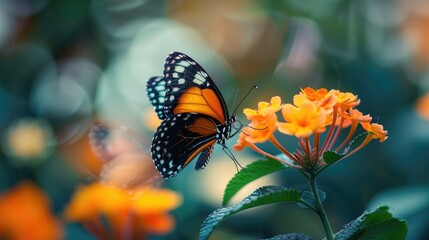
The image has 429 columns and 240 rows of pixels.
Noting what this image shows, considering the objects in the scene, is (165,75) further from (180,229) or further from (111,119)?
(111,119)

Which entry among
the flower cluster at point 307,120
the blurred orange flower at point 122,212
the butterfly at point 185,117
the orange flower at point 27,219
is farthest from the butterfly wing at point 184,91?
the orange flower at point 27,219

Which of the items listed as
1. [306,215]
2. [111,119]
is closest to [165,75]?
[306,215]

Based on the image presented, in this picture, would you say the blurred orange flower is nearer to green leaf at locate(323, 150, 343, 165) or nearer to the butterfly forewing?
the butterfly forewing

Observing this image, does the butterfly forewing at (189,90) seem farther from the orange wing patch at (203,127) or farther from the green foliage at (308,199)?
the green foliage at (308,199)

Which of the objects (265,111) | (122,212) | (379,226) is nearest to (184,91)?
(122,212)

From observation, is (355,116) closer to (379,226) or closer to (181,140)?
(379,226)

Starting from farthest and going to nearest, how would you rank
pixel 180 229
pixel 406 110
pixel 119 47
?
pixel 119 47
pixel 406 110
pixel 180 229
